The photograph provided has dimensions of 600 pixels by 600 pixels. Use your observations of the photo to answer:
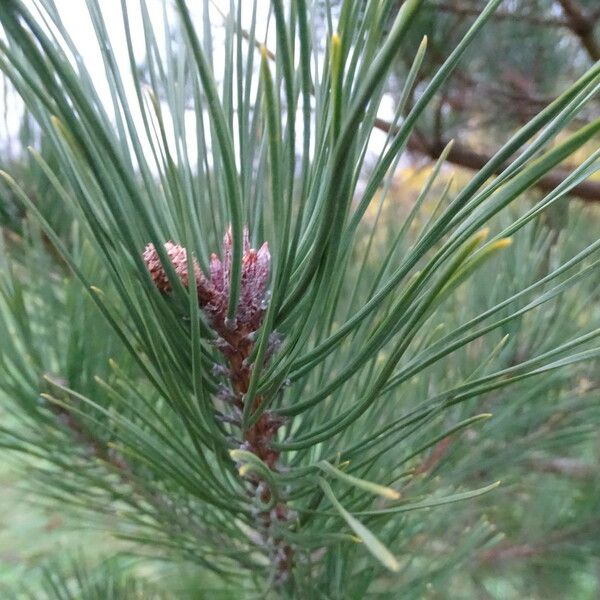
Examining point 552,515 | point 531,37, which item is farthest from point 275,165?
point 531,37

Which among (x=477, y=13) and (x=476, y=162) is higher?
(x=477, y=13)

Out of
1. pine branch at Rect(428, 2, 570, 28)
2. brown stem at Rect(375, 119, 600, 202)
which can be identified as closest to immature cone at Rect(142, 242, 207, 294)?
brown stem at Rect(375, 119, 600, 202)

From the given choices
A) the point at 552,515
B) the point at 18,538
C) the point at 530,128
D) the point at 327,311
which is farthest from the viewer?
the point at 18,538

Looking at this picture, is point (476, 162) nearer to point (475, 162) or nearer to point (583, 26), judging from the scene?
point (475, 162)

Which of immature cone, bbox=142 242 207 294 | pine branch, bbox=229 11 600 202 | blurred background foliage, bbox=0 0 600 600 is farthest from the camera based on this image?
pine branch, bbox=229 11 600 202

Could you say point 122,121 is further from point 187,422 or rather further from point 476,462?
point 476,462

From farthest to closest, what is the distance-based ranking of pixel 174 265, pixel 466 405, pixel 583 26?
pixel 583 26, pixel 466 405, pixel 174 265

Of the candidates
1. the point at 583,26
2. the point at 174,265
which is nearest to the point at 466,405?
the point at 174,265

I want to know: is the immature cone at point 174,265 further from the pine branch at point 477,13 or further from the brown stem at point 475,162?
the pine branch at point 477,13

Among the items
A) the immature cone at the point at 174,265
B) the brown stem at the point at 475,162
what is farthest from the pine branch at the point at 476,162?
the immature cone at the point at 174,265

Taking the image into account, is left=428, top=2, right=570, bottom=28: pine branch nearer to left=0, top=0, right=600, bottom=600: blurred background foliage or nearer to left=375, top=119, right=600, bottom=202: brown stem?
left=0, top=0, right=600, bottom=600: blurred background foliage

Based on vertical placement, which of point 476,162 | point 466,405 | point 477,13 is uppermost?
point 477,13
